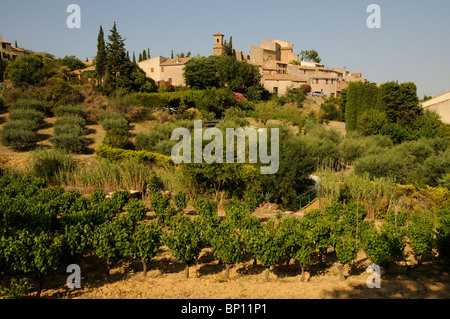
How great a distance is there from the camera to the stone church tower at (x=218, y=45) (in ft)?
184

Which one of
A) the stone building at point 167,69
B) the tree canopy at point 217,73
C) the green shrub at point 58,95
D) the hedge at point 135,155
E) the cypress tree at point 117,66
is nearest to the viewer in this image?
the hedge at point 135,155

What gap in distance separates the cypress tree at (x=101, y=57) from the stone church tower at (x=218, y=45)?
81.6 ft

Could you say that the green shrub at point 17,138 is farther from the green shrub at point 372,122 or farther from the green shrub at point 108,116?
the green shrub at point 372,122

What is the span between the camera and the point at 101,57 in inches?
1310

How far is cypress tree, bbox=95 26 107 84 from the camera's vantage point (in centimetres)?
3309

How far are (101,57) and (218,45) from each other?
1074 inches

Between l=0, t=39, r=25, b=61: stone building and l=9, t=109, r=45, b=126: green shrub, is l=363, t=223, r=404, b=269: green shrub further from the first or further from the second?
l=0, t=39, r=25, b=61: stone building

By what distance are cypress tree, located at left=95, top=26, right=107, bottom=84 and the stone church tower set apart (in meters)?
24.9

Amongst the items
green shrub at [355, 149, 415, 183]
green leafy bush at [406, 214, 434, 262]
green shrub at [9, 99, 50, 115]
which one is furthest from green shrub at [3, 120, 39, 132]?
green leafy bush at [406, 214, 434, 262]

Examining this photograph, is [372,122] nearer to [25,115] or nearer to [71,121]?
[71,121]

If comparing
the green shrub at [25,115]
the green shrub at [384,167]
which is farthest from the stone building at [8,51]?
the green shrub at [384,167]

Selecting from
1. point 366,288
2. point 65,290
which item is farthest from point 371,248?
point 65,290

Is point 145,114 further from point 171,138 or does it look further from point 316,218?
point 316,218

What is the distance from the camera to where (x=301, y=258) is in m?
6.39
